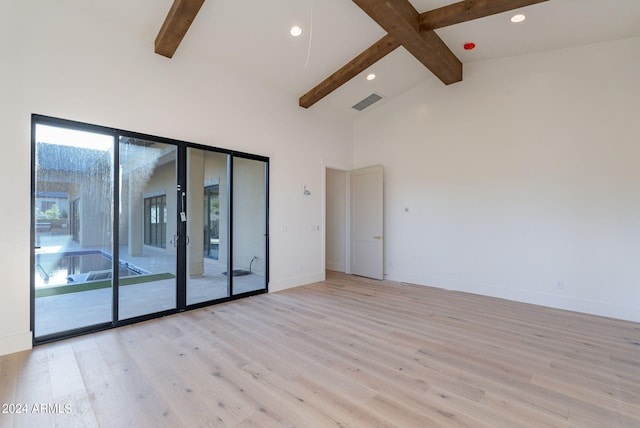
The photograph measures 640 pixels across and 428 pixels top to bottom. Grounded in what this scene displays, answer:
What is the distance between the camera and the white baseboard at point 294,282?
5184mm

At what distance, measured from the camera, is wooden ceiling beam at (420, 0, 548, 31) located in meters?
3.32

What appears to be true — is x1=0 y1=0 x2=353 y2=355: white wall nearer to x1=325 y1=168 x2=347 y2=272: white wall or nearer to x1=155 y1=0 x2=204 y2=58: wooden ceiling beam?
x1=155 y1=0 x2=204 y2=58: wooden ceiling beam

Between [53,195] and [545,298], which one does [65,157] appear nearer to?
[53,195]

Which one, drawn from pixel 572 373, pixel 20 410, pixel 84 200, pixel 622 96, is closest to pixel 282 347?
pixel 20 410

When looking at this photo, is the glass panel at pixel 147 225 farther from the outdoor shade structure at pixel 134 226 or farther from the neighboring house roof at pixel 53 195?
the neighboring house roof at pixel 53 195

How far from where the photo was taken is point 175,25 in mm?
3346

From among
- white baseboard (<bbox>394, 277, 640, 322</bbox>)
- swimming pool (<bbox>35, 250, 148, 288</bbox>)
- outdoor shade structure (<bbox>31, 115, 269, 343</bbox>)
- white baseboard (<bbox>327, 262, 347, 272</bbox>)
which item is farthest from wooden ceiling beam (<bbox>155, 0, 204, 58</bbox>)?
white baseboard (<bbox>394, 277, 640, 322</bbox>)

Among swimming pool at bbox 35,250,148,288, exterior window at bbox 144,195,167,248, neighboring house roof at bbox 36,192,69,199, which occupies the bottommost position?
swimming pool at bbox 35,250,148,288

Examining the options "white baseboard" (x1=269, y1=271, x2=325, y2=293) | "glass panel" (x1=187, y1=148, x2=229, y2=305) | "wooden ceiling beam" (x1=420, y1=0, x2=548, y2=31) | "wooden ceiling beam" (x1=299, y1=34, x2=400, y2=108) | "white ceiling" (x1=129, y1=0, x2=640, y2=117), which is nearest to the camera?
"wooden ceiling beam" (x1=420, y1=0, x2=548, y2=31)

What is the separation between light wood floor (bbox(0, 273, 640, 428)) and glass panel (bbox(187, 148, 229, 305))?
2.63ft

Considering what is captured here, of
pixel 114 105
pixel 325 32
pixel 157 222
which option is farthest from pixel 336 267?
pixel 114 105

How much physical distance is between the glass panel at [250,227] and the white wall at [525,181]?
8.97ft

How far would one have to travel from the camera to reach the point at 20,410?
1999mm

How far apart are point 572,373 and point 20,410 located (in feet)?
14.3
